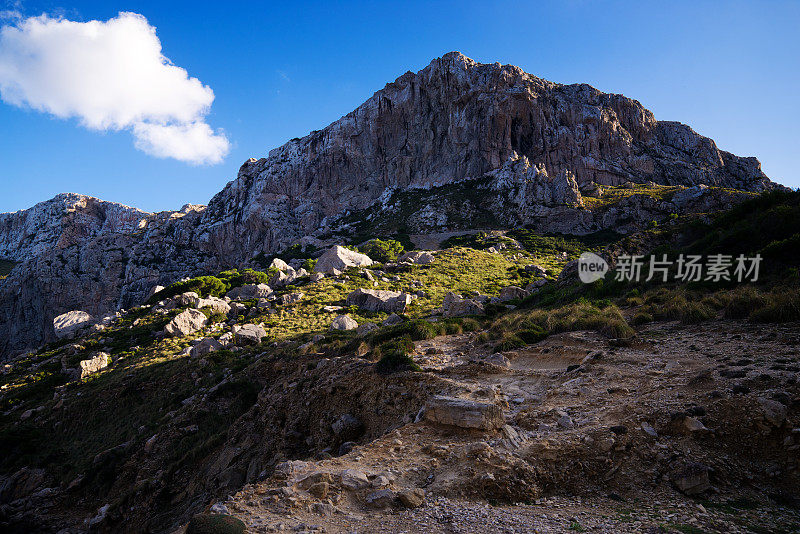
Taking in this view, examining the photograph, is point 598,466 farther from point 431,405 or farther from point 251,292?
point 251,292

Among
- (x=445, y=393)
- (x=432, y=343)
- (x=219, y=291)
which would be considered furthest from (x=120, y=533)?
(x=219, y=291)

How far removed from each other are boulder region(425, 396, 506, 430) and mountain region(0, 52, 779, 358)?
6594 centimetres

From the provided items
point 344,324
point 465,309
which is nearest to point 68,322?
point 344,324

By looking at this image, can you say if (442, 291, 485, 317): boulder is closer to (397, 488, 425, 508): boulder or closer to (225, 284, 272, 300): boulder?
(397, 488, 425, 508): boulder

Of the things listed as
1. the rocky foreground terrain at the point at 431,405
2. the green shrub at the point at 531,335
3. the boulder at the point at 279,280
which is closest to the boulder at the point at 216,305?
the rocky foreground terrain at the point at 431,405

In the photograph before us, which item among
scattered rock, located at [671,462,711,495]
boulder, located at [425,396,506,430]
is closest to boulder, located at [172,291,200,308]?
boulder, located at [425,396,506,430]

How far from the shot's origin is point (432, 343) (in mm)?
12875

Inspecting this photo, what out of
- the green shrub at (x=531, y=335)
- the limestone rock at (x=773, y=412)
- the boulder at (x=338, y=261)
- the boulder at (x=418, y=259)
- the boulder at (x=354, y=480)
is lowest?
the boulder at (x=354, y=480)

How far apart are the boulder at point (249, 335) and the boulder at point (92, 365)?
7.32m

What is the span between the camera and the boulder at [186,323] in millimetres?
22984

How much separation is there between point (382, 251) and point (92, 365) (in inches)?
1448

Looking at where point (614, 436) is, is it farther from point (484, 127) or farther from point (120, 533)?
point (484, 127)

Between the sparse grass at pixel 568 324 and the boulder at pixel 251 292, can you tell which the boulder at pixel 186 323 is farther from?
the sparse grass at pixel 568 324

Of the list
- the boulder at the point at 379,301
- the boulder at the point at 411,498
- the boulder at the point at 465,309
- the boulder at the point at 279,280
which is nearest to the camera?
the boulder at the point at 411,498
